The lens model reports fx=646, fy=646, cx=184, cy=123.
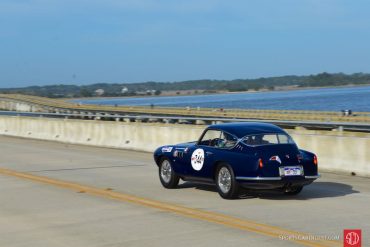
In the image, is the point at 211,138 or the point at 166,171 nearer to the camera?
the point at 211,138

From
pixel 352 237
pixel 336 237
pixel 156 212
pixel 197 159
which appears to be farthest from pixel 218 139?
pixel 352 237

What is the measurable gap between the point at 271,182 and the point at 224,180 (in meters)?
1.02

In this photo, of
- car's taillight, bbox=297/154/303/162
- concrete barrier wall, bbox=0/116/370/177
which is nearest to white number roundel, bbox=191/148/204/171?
car's taillight, bbox=297/154/303/162

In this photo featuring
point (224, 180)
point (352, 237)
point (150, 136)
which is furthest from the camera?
point (150, 136)

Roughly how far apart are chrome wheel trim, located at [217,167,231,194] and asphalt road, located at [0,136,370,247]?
290 mm

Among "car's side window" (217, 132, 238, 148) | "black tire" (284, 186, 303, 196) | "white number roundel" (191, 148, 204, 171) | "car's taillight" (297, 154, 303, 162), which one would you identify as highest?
"car's side window" (217, 132, 238, 148)

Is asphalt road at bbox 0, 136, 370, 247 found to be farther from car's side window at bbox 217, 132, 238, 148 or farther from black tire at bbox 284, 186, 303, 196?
car's side window at bbox 217, 132, 238, 148

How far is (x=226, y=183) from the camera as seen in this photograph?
36.2ft

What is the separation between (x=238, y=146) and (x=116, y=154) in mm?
11442

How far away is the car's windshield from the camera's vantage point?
429 inches

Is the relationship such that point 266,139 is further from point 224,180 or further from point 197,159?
point 197,159

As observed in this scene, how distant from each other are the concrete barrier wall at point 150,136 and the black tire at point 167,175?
4.51 meters

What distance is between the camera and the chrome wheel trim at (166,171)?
12648 millimetres

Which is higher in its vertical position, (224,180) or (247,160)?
(247,160)
